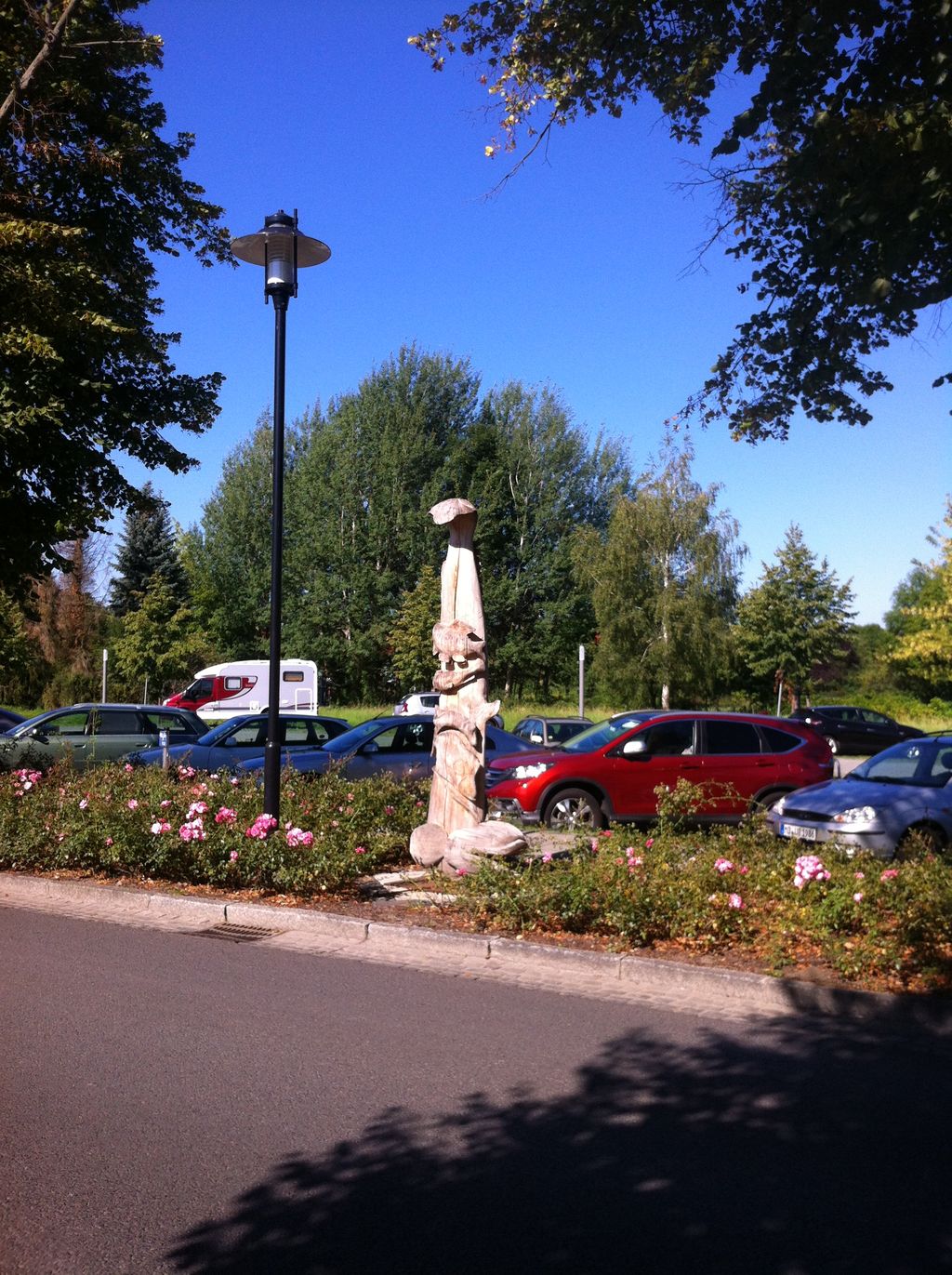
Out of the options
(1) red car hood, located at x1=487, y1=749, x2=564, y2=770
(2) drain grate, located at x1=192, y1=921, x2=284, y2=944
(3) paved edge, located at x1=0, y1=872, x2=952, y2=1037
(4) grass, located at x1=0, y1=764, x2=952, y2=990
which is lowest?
(2) drain grate, located at x1=192, y1=921, x2=284, y2=944

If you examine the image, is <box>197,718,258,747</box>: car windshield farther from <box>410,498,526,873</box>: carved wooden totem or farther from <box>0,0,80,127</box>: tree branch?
<box>0,0,80,127</box>: tree branch

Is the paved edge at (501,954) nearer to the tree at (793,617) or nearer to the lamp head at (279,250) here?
the lamp head at (279,250)

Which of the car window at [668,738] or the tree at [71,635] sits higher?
the tree at [71,635]

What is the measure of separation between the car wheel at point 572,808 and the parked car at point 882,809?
9.02 feet

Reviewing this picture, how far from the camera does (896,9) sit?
7.84 m

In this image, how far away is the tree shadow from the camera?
3.49m

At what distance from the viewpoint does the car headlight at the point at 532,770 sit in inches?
517

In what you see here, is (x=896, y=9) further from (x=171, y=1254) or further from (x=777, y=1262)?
(x=171, y=1254)

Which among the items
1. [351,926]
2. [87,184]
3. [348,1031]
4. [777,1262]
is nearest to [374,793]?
[351,926]

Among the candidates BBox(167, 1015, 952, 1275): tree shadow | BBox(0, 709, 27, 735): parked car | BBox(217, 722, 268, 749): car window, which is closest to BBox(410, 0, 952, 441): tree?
BBox(167, 1015, 952, 1275): tree shadow

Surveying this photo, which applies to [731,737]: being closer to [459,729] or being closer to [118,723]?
[459,729]

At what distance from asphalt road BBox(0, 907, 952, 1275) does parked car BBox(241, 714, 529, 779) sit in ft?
25.6

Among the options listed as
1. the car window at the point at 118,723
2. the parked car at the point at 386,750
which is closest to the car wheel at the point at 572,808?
the parked car at the point at 386,750

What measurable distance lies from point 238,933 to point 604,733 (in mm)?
6665
